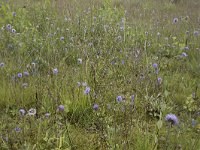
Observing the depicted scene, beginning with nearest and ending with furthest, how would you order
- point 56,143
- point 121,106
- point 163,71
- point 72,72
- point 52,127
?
point 56,143 < point 52,127 < point 121,106 < point 72,72 < point 163,71

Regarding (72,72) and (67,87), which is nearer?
(67,87)

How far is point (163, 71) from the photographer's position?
3.84m

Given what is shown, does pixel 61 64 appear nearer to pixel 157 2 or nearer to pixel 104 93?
pixel 104 93

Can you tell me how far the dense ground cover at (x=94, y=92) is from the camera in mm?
2168

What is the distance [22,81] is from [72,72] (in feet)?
2.00

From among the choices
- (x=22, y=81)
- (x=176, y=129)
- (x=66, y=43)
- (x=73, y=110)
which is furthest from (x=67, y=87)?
(x=66, y=43)

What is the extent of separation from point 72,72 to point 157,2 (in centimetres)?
718

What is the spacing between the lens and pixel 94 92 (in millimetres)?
2672

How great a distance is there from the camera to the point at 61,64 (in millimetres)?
3275

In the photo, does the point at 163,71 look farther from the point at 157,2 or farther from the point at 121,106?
the point at 157,2

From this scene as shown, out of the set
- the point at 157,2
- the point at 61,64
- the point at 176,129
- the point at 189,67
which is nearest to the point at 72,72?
the point at 61,64

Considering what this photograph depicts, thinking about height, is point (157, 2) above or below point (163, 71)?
above

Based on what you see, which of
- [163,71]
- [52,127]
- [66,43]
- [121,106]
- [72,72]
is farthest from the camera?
[66,43]

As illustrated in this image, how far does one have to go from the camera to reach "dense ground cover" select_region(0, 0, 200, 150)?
7.11 ft
